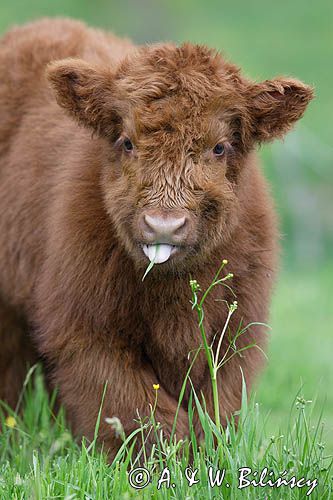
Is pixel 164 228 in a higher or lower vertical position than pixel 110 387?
higher

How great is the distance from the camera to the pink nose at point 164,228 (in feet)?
15.9

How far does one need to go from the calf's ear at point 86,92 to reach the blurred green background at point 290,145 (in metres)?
0.87

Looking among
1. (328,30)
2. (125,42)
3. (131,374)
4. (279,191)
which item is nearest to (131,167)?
(131,374)

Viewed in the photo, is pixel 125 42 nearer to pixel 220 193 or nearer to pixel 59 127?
pixel 59 127

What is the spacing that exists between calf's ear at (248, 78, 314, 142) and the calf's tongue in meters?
0.91

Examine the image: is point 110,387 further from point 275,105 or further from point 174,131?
point 275,105

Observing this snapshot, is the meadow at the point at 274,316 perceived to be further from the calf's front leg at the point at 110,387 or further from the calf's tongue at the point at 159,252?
the calf's tongue at the point at 159,252

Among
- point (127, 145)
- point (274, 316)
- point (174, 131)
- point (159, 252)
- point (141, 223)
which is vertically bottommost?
point (274, 316)

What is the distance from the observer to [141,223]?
4.97 metres

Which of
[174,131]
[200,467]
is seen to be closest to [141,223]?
[174,131]

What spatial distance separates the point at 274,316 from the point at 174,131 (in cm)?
581

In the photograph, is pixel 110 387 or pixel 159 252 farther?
pixel 110 387

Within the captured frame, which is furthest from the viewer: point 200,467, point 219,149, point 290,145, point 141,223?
point 290,145

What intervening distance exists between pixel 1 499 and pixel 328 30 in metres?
22.8
